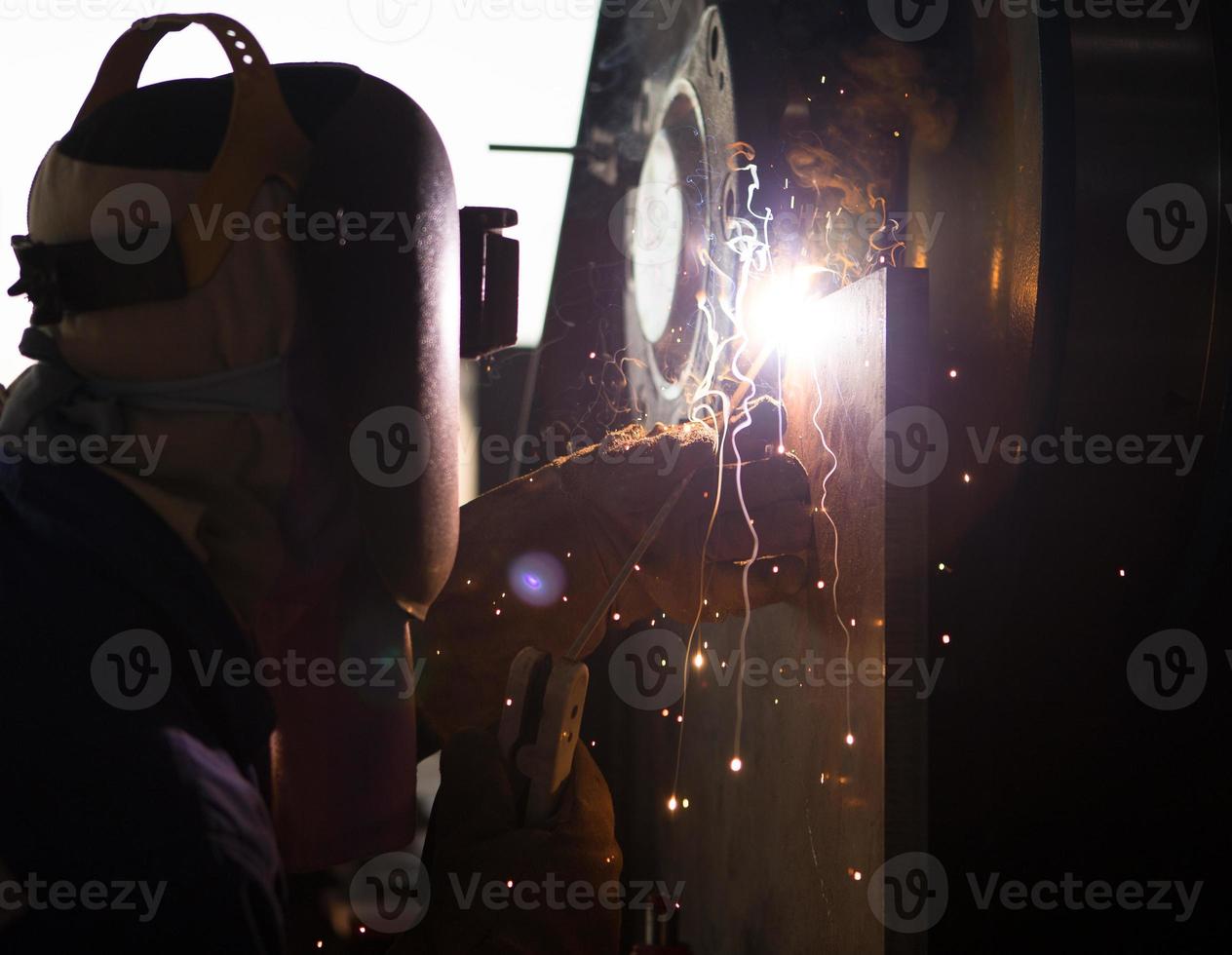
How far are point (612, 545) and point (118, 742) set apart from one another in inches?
32.2

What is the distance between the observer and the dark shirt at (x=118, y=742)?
0.78 m

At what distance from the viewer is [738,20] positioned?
64.1 inches

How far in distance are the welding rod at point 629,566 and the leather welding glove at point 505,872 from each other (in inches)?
7.1

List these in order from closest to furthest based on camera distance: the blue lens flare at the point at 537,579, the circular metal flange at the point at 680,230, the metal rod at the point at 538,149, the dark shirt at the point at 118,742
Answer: the dark shirt at the point at 118,742 < the blue lens flare at the point at 537,579 < the circular metal flange at the point at 680,230 < the metal rod at the point at 538,149

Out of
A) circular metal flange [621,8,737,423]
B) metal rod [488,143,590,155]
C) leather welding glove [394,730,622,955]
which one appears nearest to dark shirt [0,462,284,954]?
leather welding glove [394,730,622,955]

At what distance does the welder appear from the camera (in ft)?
2.63

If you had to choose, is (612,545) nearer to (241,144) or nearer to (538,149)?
(241,144)

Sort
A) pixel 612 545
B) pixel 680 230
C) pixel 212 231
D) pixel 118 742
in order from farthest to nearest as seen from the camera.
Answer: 1. pixel 680 230
2. pixel 612 545
3. pixel 212 231
4. pixel 118 742

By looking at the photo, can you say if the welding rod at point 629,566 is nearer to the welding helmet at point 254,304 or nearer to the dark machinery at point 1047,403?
the dark machinery at point 1047,403

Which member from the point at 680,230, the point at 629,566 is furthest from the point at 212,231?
the point at 680,230

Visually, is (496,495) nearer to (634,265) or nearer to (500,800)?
(500,800)

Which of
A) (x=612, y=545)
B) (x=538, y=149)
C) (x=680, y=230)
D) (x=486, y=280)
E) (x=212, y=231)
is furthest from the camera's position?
(x=538, y=149)

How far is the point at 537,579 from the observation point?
157 centimetres

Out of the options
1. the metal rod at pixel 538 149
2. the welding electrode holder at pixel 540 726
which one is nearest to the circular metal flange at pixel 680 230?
the metal rod at pixel 538 149
